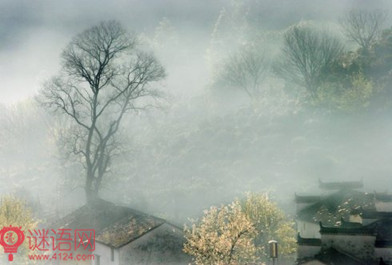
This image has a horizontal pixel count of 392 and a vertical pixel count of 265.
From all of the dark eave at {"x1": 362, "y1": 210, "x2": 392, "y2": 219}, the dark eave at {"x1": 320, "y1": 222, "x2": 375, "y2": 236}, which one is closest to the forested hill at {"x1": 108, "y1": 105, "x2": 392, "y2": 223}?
the dark eave at {"x1": 362, "y1": 210, "x2": 392, "y2": 219}

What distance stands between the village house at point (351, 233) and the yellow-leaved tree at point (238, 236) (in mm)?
3879

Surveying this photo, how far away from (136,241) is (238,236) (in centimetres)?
940

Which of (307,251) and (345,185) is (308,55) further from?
(307,251)

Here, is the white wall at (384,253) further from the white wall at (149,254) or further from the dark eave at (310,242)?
the white wall at (149,254)

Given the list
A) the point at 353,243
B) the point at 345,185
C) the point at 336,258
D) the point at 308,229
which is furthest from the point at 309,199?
the point at 336,258

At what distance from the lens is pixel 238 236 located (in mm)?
43938

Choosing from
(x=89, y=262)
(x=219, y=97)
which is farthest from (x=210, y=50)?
(x=89, y=262)

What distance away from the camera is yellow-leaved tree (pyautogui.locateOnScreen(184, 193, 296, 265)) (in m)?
44.1

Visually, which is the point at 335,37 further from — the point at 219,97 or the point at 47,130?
the point at 47,130

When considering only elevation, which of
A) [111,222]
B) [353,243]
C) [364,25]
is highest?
[364,25]

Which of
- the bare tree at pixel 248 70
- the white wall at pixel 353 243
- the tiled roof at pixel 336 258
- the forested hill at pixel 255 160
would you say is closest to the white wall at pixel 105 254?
the tiled roof at pixel 336 258

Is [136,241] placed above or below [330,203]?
below

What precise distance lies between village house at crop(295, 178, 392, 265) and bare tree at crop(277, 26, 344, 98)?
41.9 m

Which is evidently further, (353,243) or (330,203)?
(330,203)
